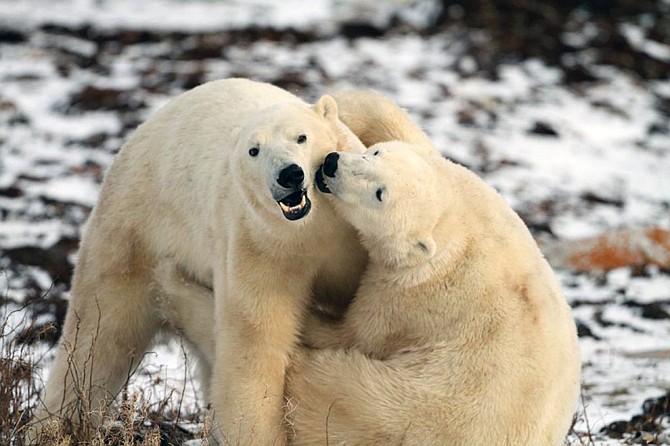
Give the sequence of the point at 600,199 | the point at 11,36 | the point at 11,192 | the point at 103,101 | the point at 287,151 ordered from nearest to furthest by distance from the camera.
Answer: the point at 287,151
the point at 11,192
the point at 600,199
the point at 103,101
the point at 11,36

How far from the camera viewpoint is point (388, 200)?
3.66m

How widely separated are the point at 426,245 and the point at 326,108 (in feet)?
2.46

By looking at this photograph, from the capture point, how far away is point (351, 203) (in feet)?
12.1

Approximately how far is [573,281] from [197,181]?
410 centimetres

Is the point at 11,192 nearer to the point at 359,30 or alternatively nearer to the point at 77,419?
the point at 77,419

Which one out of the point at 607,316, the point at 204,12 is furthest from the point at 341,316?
the point at 204,12

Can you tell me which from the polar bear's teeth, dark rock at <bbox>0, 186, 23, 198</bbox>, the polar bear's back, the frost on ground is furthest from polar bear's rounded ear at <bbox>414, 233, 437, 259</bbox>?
dark rock at <bbox>0, 186, 23, 198</bbox>

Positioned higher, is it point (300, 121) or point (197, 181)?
point (300, 121)

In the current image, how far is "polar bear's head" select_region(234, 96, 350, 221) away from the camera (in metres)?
3.58

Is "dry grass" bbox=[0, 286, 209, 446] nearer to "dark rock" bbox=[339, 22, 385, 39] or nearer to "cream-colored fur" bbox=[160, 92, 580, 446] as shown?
"cream-colored fur" bbox=[160, 92, 580, 446]

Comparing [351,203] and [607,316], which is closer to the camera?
[351,203]

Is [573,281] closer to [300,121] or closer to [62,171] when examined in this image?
[300,121]

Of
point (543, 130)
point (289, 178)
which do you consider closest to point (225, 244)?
point (289, 178)

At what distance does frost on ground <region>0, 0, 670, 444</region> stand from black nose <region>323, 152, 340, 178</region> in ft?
8.85
